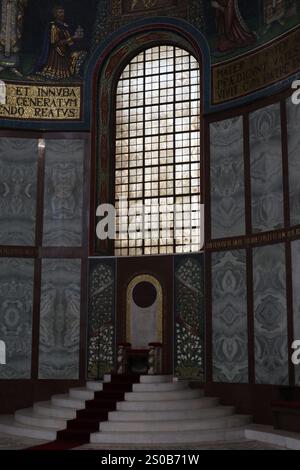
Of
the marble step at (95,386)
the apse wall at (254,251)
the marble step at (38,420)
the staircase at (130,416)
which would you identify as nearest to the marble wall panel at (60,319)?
the staircase at (130,416)

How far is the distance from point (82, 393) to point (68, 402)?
451 millimetres

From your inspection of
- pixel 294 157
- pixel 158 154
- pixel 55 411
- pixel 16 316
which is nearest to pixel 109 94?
pixel 158 154

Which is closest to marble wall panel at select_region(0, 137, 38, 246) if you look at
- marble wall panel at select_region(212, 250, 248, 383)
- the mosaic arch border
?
the mosaic arch border

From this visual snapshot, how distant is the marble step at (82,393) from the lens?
16.0m

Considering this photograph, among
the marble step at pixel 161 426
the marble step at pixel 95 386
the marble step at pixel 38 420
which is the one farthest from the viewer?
the marble step at pixel 95 386

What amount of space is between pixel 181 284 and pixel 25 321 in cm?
431

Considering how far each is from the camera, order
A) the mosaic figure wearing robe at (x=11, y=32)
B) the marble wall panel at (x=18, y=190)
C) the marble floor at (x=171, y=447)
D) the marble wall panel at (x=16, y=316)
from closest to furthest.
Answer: the marble floor at (x=171, y=447) → the marble wall panel at (x=16, y=316) → the marble wall panel at (x=18, y=190) → the mosaic figure wearing robe at (x=11, y=32)

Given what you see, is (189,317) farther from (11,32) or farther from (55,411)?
(11,32)

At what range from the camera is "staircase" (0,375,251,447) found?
1389 cm

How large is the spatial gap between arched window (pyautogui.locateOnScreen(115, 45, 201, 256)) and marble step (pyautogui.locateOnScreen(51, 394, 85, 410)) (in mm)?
4826

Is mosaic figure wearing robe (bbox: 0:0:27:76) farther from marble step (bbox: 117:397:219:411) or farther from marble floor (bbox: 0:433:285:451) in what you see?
marble floor (bbox: 0:433:285:451)

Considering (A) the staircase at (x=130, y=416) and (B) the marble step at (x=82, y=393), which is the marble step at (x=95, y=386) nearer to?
(A) the staircase at (x=130, y=416)

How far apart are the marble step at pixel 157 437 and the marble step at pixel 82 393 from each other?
207 cm
